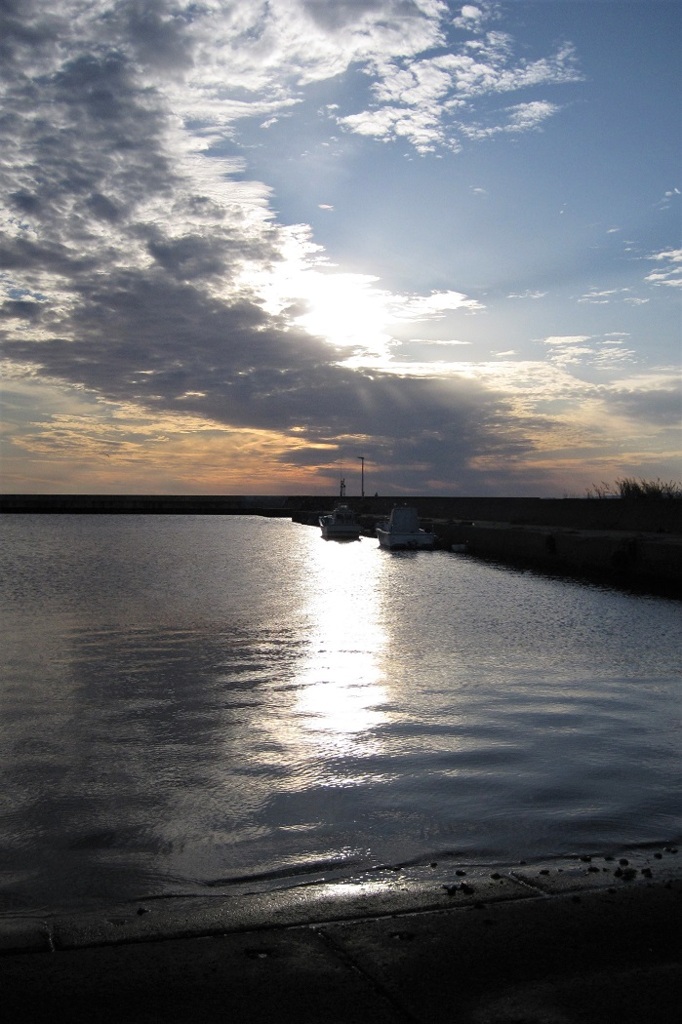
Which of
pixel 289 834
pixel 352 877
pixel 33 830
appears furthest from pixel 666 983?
pixel 33 830

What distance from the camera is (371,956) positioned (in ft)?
15.6

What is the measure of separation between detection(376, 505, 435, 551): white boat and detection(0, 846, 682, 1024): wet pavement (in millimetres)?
55757

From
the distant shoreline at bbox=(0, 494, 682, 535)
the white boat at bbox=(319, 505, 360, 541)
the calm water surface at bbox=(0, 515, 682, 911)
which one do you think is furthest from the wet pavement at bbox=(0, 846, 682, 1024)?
the white boat at bbox=(319, 505, 360, 541)

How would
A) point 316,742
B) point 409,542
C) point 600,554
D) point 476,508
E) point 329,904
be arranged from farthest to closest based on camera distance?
point 476,508
point 409,542
point 600,554
point 316,742
point 329,904

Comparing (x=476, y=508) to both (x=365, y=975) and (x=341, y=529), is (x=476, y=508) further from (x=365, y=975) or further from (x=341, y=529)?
(x=365, y=975)

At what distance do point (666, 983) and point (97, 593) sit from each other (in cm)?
2797

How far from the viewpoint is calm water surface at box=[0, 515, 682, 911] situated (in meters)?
7.36

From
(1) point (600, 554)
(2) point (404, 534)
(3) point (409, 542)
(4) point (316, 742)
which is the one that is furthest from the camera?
(2) point (404, 534)

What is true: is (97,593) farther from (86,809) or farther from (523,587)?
(86,809)

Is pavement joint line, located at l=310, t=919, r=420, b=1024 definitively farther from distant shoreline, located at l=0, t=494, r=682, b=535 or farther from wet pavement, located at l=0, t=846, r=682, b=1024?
distant shoreline, located at l=0, t=494, r=682, b=535

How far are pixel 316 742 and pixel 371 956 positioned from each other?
20.3 ft

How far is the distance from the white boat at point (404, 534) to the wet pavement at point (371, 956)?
5576cm

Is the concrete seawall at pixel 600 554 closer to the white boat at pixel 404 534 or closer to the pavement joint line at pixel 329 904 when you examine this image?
the white boat at pixel 404 534

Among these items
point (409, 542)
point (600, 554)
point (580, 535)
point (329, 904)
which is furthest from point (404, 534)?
point (329, 904)
